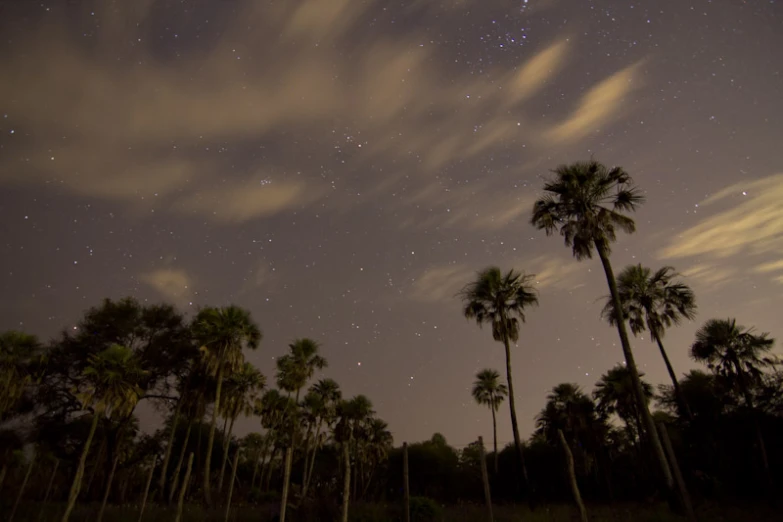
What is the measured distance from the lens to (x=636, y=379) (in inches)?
749

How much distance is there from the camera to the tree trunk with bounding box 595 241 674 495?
Result: 17453 millimetres

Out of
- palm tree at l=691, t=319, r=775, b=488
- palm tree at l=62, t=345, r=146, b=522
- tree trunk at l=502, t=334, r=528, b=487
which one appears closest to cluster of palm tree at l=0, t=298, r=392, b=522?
palm tree at l=62, t=345, r=146, b=522

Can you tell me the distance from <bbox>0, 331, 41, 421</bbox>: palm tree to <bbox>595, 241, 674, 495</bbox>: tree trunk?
33246 mm

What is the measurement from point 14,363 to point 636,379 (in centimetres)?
3385

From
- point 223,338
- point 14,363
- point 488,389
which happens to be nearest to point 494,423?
point 488,389

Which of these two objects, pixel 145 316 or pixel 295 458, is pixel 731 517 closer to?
pixel 145 316

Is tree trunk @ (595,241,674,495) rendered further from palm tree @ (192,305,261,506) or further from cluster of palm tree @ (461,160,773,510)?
palm tree @ (192,305,261,506)

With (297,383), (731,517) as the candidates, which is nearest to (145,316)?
(297,383)

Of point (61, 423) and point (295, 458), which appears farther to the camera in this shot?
point (295, 458)

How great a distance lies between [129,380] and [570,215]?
995 inches

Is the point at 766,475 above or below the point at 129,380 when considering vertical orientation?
below

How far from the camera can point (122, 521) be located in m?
22.8

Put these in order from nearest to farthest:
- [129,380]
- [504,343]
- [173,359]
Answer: [129,380]
[504,343]
[173,359]

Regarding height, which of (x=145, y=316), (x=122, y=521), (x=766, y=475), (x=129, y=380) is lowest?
(x=122, y=521)
